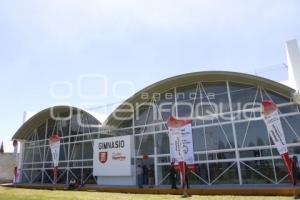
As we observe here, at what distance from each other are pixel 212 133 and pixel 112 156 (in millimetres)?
6583

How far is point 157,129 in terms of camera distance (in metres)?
18.2

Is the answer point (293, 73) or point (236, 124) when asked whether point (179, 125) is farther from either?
point (293, 73)

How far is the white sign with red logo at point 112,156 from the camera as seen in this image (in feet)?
60.5

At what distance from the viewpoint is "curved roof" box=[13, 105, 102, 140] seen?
22391 mm

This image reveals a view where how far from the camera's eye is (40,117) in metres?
24.6

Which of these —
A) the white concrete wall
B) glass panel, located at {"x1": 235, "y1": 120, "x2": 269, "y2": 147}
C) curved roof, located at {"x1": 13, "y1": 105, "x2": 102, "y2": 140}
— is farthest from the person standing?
the white concrete wall

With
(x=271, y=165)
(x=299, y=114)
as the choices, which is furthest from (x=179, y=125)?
(x=299, y=114)

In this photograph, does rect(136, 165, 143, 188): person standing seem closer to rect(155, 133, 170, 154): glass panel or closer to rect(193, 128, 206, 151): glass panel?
rect(155, 133, 170, 154): glass panel

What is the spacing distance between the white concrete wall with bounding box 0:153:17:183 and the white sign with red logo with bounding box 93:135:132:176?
1460cm

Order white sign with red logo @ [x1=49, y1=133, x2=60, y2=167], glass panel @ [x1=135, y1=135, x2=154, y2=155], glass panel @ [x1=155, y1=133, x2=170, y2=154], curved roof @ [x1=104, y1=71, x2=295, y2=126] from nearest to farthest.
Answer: curved roof @ [x1=104, y1=71, x2=295, y2=126], glass panel @ [x1=155, y1=133, x2=170, y2=154], glass panel @ [x1=135, y1=135, x2=154, y2=155], white sign with red logo @ [x1=49, y1=133, x2=60, y2=167]

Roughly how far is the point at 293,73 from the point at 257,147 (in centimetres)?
402

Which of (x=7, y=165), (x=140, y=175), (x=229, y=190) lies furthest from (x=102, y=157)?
(x=7, y=165)

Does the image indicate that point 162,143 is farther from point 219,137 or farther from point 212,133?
point 219,137

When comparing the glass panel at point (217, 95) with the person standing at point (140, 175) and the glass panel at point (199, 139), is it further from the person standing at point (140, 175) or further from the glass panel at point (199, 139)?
the person standing at point (140, 175)
